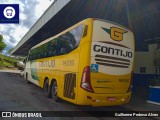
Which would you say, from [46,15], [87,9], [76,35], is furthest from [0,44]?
[76,35]

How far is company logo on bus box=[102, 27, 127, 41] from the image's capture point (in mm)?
9188

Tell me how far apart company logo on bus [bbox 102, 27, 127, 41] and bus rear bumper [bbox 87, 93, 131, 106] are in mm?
2102

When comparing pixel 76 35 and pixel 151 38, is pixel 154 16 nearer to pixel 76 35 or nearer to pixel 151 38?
pixel 151 38

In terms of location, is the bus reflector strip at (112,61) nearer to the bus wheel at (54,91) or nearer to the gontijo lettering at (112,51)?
the gontijo lettering at (112,51)

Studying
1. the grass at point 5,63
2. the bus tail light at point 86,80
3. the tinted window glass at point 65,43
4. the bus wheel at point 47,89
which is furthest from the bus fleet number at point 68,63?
the grass at point 5,63

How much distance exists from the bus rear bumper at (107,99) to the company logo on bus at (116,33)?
82.7 inches

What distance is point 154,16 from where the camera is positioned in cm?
1684

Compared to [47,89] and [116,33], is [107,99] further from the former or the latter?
[47,89]

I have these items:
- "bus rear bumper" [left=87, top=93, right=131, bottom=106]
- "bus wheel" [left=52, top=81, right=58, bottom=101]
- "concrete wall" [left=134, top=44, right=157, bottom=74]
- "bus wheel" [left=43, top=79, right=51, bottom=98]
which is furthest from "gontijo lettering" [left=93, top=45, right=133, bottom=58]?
"concrete wall" [left=134, top=44, right=157, bottom=74]

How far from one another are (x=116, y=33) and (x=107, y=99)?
8.02ft

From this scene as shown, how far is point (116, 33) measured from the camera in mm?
9352

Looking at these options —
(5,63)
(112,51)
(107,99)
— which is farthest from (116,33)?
(5,63)

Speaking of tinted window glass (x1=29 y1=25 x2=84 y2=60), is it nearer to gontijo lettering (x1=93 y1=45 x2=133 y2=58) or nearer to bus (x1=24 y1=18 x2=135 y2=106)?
bus (x1=24 y1=18 x2=135 y2=106)

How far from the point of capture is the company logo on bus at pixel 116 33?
919 cm
